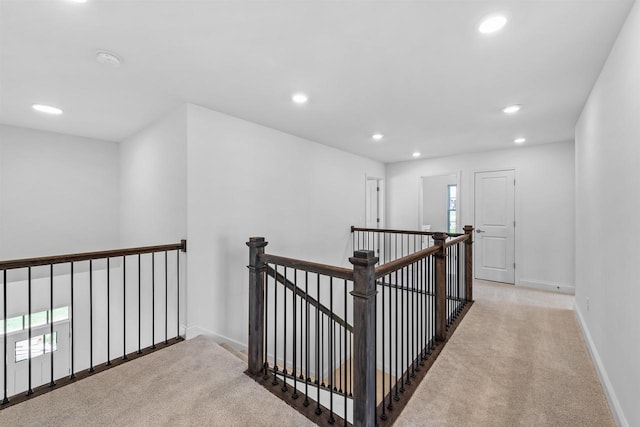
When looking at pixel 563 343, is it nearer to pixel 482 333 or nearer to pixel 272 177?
pixel 482 333

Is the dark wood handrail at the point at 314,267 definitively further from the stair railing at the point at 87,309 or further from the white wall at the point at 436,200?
the white wall at the point at 436,200

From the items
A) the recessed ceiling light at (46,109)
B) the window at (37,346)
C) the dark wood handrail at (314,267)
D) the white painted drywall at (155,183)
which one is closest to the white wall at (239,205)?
the white painted drywall at (155,183)

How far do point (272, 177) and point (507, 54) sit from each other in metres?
2.68

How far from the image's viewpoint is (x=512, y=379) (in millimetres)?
2086

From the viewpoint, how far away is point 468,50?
6.35 feet

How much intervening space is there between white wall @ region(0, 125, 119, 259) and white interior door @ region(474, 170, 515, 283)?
6101mm

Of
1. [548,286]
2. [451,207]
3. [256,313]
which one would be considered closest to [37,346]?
[256,313]

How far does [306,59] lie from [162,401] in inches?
100

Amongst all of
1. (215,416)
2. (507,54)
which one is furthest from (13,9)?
(507,54)

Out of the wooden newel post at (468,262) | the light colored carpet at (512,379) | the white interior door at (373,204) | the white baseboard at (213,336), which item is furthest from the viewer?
the white interior door at (373,204)

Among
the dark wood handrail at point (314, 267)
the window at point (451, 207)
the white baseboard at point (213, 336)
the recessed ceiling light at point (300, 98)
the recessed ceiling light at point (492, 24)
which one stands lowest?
the white baseboard at point (213, 336)

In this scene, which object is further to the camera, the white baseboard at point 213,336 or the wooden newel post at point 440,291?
the white baseboard at point 213,336

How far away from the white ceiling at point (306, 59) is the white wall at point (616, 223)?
0.26 metres

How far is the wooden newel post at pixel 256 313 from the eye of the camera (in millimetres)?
2115
